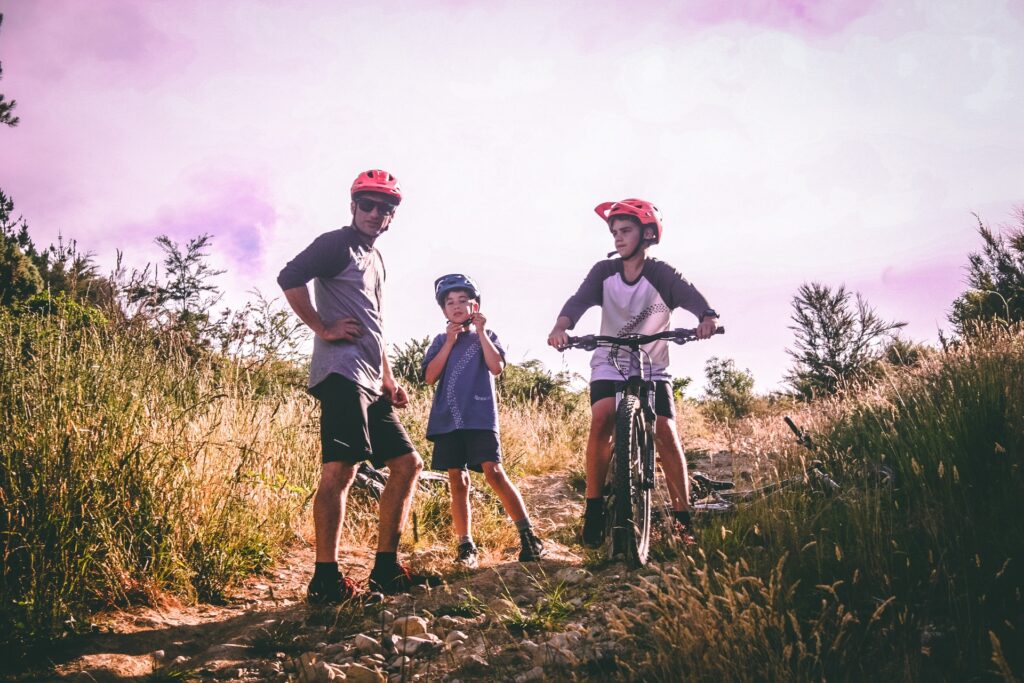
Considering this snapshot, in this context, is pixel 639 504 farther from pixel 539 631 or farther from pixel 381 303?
pixel 381 303

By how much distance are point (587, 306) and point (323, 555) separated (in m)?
2.41

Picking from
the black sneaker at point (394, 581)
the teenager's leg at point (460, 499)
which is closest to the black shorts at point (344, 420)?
the black sneaker at point (394, 581)

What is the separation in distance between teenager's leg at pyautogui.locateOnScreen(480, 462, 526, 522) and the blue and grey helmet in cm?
125

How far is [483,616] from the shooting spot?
3123mm

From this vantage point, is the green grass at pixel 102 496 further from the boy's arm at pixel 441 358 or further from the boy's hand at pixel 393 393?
the boy's arm at pixel 441 358

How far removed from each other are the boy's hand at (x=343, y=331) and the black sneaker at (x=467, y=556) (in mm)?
1688

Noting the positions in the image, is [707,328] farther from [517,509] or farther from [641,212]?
[517,509]

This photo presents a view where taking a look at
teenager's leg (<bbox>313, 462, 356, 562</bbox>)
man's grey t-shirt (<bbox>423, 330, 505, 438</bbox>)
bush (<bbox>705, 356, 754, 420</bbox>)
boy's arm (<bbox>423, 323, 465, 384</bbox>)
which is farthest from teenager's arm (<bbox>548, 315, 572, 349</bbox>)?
bush (<bbox>705, 356, 754, 420</bbox>)

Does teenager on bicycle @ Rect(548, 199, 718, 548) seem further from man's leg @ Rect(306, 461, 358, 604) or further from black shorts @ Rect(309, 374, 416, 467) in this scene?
man's leg @ Rect(306, 461, 358, 604)

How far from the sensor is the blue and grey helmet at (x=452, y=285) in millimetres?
4465

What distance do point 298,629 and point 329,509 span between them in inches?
22.7

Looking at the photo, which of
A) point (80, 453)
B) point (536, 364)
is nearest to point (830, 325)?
point (536, 364)

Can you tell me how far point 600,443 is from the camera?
4.23 m

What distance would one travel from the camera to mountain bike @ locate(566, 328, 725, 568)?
12.0 ft
